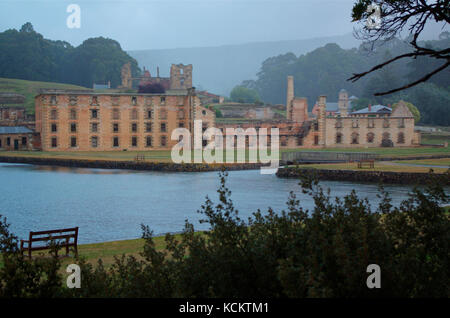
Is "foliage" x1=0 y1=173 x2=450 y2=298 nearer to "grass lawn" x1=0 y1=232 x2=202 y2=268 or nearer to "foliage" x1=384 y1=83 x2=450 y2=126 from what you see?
"grass lawn" x1=0 y1=232 x2=202 y2=268

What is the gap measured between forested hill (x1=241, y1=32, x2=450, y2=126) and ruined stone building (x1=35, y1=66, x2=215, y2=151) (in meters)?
37.5

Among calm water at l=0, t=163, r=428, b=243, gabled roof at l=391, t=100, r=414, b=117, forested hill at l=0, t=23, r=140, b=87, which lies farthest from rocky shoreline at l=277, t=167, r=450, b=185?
forested hill at l=0, t=23, r=140, b=87

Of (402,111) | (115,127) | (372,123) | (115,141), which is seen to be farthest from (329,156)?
(115,141)

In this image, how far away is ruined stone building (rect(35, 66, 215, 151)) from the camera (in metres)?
56.5

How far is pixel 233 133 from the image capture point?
6034cm

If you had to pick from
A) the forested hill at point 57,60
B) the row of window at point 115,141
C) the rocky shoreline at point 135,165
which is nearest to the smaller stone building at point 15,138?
the row of window at point 115,141

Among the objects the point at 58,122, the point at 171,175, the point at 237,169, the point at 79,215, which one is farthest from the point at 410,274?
the point at 58,122

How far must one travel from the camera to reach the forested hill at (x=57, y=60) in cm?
10419

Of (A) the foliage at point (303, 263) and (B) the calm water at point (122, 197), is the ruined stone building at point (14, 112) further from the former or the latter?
(A) the foliage at point (303, 263)

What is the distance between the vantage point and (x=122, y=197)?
2539 cm

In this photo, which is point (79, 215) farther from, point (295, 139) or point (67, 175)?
point (295, 139)

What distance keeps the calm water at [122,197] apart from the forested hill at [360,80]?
50524 millimetres

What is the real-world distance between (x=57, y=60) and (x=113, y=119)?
226ft

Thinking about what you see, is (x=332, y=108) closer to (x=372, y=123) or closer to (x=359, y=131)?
(x=372, y=123)
